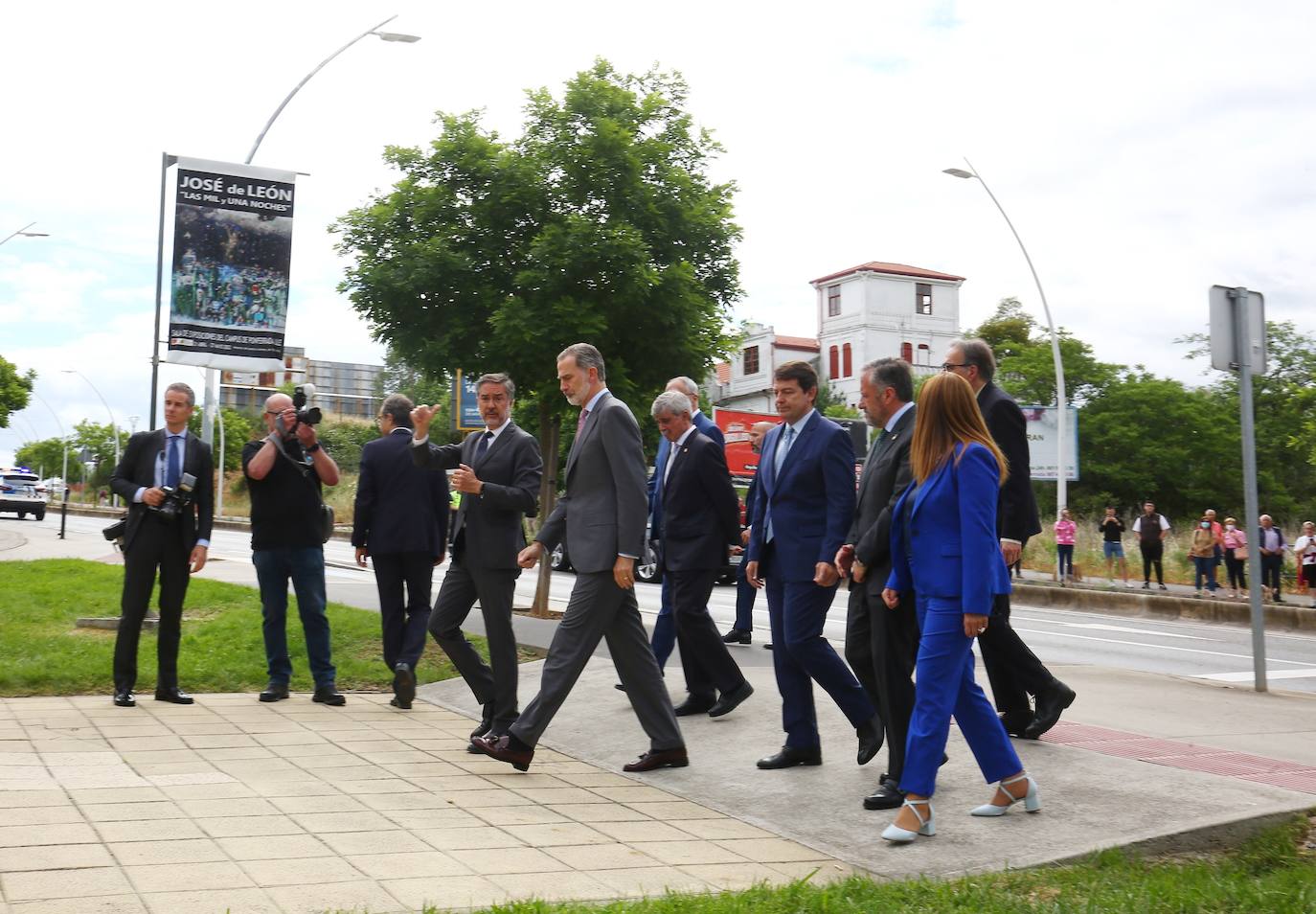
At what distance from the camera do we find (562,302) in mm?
12969

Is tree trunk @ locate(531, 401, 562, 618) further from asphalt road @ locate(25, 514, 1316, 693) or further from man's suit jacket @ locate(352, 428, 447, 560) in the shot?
man's suit jacket @ locate(352, 428, 447, 560)

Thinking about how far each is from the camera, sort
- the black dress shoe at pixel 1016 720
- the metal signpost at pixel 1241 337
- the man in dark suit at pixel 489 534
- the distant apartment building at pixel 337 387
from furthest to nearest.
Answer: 1. the distant apartment building at pixel 337 387
2. the metal signpost at pixel 1241 337
3. the man in dark suit at pixel 489 534
4. the black dress shoe at pixel 1016 720

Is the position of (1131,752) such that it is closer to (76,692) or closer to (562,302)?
(76,692)

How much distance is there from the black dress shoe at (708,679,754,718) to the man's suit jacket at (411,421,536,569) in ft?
5.46

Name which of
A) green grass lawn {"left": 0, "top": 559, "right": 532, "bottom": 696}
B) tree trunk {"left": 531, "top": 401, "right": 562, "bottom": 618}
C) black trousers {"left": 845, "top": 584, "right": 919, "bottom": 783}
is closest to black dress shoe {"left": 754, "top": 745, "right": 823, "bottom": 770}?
black trousers {"left": 845, "top": 584, "right": 919, "bottom": 783}

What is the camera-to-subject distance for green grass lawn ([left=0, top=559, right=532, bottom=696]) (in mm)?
9273

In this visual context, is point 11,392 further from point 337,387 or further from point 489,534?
point 337,387

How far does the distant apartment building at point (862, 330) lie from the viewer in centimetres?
8938

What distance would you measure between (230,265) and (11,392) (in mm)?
59198

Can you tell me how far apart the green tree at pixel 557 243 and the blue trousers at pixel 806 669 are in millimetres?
6786

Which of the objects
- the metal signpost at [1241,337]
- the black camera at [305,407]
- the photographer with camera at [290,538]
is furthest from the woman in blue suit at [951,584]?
the metal signpost at [1241,337]

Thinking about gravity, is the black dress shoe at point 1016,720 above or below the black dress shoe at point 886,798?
above

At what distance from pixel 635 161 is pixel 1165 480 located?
41155 mm

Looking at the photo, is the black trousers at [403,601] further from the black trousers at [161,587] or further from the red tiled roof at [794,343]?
the red tiled roof at [794,343]
